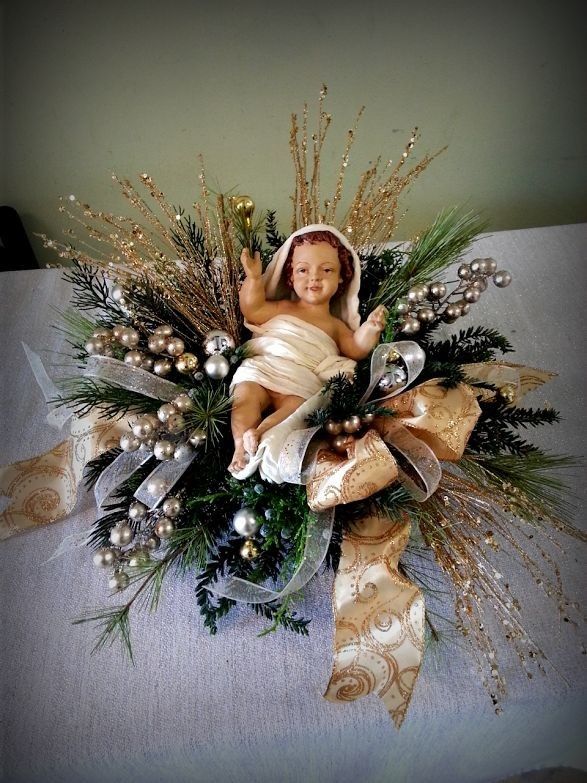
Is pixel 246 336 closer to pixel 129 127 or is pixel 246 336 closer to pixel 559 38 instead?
pixel 129 127

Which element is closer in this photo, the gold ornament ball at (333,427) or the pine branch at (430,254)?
the gold ornament ball at (333,427)

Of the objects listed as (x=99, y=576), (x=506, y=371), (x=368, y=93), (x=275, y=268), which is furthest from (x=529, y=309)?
(x=99, y=576)

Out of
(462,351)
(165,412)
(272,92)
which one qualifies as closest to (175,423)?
(165,412)

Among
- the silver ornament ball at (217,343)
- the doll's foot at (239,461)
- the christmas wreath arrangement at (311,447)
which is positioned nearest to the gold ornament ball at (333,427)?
the christmas wreath arrangement at (311,447)

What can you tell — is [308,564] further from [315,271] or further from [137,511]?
[315,271]

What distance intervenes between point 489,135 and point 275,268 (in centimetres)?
119

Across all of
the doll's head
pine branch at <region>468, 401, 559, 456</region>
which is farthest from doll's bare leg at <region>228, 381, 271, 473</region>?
pine branch at <region>468, 401, 559, 456</region>

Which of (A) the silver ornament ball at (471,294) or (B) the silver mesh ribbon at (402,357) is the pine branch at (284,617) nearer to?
(B) the silver mesh ribbon at (402,357)

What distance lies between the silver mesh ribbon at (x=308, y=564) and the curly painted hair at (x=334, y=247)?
40cm

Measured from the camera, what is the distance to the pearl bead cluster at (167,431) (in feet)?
2.60

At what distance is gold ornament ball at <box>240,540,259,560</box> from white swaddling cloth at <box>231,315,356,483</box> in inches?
6.6

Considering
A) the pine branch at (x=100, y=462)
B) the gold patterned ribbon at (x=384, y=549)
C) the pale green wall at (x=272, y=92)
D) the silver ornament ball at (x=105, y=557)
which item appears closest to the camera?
the gold patterned ribbon at (x=384, y=549)

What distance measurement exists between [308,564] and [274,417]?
19 cm

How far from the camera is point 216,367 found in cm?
85
